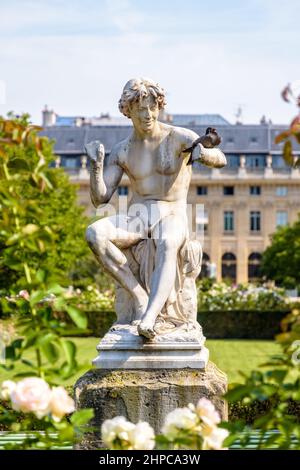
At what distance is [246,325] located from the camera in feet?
75.2

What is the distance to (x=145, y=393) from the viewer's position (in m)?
5.68

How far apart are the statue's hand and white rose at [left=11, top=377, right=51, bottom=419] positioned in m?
3.03

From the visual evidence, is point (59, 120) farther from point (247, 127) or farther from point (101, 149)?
point (101, 149)

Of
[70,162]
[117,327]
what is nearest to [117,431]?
[117,327]

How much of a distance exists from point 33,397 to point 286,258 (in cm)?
4630

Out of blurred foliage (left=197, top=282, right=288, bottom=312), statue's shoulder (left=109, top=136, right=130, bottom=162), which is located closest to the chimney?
blurred foliage (left=197, top=282, right=288, bottom=312)

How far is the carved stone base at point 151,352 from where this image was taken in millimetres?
5715

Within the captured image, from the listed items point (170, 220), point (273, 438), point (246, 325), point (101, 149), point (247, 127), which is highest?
point (247, 127)

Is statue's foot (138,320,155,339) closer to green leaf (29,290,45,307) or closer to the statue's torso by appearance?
the statue's torso

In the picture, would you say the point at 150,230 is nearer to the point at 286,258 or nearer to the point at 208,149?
the point at 208,149

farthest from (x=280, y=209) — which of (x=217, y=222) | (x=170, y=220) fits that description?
(x=170, y=220)

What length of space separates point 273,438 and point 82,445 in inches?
97.0
